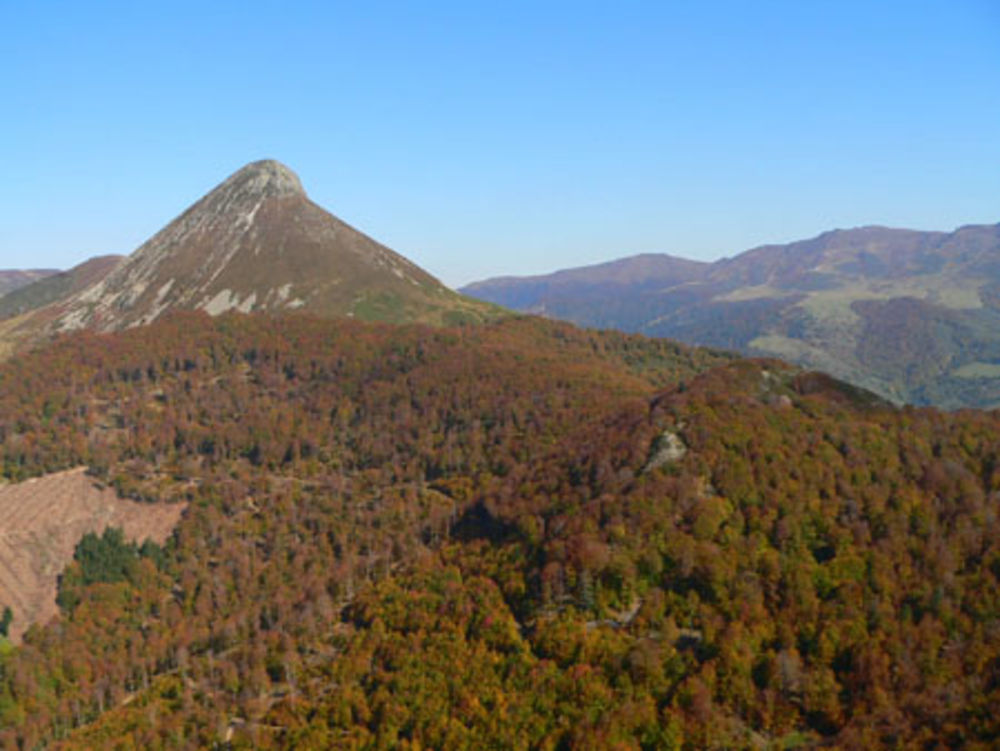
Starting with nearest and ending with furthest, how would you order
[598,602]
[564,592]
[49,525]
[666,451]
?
[598,602] → [564,592] → [666,451] → [49,525]

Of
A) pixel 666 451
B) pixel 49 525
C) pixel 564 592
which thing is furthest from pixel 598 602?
pixel 49 525

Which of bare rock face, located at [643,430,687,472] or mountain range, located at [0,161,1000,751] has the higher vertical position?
bare rock face, located at [643,430,687,472]

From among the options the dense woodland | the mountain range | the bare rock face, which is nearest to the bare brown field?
the mountain range

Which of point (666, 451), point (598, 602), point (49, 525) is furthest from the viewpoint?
point (49, 525)

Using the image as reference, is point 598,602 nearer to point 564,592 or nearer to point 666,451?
point 564,592

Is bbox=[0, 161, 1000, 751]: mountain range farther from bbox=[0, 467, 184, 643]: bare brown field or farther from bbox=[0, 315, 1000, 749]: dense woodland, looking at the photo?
bbox=[0, 467, 184, 643]: bare brown field

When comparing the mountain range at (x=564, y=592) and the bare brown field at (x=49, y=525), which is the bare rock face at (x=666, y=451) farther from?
the bare brown field at (x=49, y=525)
